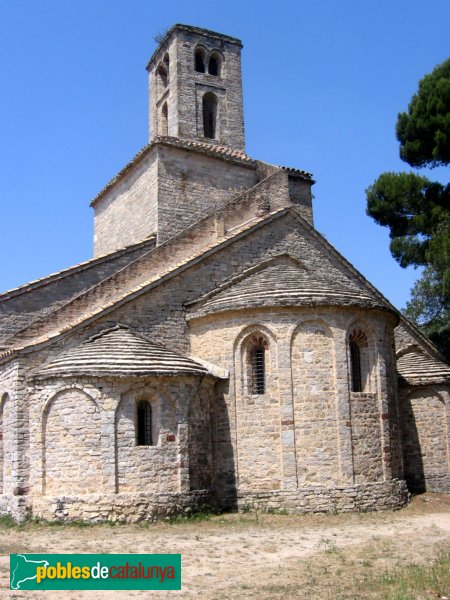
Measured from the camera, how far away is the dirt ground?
874 cm

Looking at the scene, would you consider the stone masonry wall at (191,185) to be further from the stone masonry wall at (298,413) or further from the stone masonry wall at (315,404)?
the stone masonry wall at (315,404)

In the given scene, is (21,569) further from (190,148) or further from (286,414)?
(190,148)

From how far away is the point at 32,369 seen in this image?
15.1 m

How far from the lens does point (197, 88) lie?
78.7 ft

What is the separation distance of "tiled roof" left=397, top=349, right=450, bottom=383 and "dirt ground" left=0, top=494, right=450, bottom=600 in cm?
456

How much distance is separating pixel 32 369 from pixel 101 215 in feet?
38.8

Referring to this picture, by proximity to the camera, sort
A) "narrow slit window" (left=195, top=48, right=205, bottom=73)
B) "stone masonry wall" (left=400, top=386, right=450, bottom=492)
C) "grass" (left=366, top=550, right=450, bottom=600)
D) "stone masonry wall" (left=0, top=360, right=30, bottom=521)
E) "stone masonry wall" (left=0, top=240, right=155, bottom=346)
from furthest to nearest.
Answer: "narrow slit window" (left=195, top=48, right=205, bottom=73), "stone masonry wall" (left=400, top=386, right=450, bottom=492), "stone masonry wall" (left=0, top=240, right=155, bottom=346), "stone masonry wall" (left=0, top=360, right=30, bottom=521), "grass" (left=366, top=550, right=450, bottom=600)

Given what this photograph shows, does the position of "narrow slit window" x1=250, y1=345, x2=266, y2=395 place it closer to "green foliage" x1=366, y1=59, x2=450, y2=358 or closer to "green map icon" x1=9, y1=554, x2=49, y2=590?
"green map icon" x1=9, y1=554, x2=49, y2=590

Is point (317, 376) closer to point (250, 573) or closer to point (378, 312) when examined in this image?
point (378, 312)

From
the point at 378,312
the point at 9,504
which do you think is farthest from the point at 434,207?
the point at 9,504

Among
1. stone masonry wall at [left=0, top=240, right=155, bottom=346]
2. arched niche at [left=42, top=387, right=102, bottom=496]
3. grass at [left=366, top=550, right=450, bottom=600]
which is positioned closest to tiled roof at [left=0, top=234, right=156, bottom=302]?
stone masonry wall at [left=0, top=240, right=155, bottom=346]

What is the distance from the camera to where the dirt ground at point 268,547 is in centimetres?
874

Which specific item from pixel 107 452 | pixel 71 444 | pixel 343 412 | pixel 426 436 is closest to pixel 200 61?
pixel 343 412

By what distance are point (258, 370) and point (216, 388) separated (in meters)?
1.10
